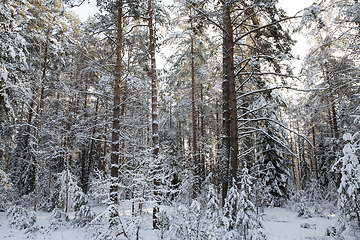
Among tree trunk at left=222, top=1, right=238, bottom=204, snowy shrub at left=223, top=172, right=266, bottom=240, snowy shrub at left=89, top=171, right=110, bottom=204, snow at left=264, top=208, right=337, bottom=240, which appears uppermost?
tree trunk at left=222, top=1, right=238, bottom=204

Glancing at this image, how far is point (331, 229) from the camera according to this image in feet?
23.8

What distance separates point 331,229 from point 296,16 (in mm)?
7365

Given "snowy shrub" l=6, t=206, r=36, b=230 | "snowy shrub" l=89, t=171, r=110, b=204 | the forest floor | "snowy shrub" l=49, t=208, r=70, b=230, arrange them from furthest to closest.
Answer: "snowy shrub" l=49, t=208, r=70, b=230
"snowy shrub" l=6, t=206, r=36, b=230
the forest floor
"snowy shrub" l=89, t=171, r=110, b=204

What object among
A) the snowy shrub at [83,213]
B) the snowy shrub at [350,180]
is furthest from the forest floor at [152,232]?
the snowy shrub at [350,180]

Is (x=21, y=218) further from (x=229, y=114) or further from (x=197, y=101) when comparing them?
(x=197, y=101)

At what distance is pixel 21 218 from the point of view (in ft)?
27.5

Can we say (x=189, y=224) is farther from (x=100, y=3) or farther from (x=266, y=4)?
(x=100, y=3)

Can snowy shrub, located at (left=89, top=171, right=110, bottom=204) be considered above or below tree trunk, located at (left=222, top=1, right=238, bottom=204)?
below

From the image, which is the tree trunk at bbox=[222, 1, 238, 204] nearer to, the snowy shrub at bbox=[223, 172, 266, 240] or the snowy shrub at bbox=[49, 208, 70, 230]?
the snowy shrub at bbox=[223, 172, 266, 240]

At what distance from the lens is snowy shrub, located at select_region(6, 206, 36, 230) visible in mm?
8185

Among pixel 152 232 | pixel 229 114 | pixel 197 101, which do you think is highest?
pixel 197 101

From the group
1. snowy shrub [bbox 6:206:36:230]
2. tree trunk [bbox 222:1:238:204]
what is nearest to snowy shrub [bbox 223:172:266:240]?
tree trunk [bbox 222:1:238:204]

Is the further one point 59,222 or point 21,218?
point 59,222

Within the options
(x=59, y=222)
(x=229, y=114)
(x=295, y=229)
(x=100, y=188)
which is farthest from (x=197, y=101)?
(x=59, y=222)
